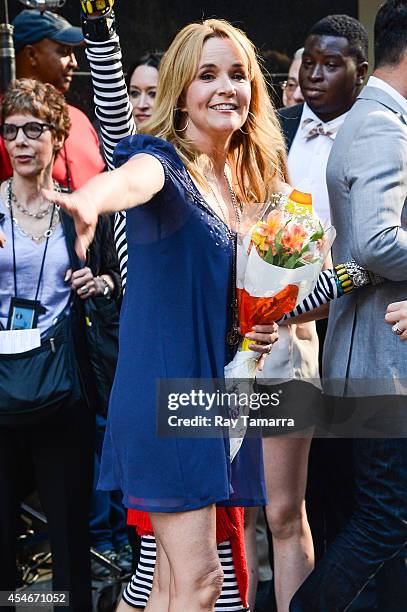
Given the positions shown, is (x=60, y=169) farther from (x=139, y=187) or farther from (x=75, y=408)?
(x=139, y=187)

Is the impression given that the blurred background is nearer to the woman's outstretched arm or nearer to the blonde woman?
the blonde woman

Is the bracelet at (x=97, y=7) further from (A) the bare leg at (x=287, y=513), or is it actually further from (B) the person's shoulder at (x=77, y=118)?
(B) the person's shoulder at (x=77, y=118)

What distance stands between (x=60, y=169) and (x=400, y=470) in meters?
1.91

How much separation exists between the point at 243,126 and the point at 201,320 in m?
0.73

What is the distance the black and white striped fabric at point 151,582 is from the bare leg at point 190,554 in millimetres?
283

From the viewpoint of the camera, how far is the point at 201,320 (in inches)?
118

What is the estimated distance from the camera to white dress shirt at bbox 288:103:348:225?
15.4 ft

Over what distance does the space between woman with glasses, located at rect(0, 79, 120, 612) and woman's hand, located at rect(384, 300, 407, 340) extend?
1.12 meters

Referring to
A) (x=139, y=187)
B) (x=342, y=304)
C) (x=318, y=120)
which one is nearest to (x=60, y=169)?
(x=318, y=120)

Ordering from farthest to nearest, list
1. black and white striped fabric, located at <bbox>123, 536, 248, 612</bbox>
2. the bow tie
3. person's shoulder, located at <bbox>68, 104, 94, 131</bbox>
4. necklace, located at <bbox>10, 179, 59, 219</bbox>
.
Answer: person's shoulder, located at <bbox>68, 104, 94, 131</bbox>
the bow tie
necklace, located at <bbox>10, 179, 59, 219</bbox>
black and white striped fabric, located at <bbox>123, 536, 248, 612</bbox>

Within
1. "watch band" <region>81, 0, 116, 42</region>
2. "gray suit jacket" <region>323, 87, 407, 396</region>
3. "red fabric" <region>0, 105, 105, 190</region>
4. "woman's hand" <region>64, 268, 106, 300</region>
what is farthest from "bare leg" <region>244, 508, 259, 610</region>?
"watch band" <region>81, 0, 116, 42</region>

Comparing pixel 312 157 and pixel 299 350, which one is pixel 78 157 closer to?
pixel 312 157

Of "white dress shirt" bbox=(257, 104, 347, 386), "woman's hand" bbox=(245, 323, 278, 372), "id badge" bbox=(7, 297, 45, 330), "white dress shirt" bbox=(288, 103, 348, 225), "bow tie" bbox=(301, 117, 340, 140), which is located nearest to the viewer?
"woman's hand" bbox=(245, 323, 278, 372)

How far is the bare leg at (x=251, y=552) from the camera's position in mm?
→ 4160
